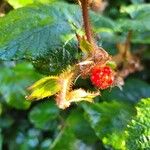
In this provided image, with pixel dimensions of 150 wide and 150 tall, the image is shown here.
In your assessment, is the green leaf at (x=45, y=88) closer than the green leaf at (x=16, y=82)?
Yes

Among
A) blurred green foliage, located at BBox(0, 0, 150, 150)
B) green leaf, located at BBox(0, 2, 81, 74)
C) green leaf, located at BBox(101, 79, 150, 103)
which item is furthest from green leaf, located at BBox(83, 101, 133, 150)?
green leaf, located at BBox(0, 2, 81, 74)

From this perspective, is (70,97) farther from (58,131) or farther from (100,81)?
(58,131)

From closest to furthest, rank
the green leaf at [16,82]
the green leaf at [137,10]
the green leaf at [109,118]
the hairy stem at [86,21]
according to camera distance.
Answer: the hairy stem at [86,21], the green leaf at [109,118], the green leaf at [137,10], the green leaf at [16,82]

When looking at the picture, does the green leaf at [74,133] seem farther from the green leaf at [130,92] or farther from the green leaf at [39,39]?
the green leaf at [39,39]

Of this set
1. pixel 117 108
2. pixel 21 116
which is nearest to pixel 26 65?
pixel 21 116

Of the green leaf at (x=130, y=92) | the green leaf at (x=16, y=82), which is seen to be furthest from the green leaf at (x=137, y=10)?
the green leaf at (x=16, y=82)

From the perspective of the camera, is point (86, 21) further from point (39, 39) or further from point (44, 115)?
point (44, 115)

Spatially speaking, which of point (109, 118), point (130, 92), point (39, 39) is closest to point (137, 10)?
point (130, 92)
